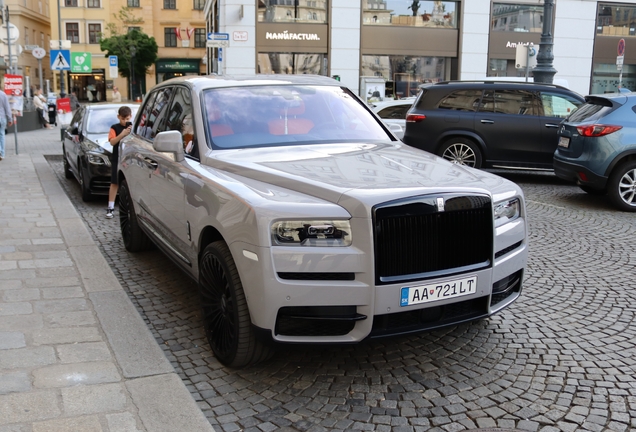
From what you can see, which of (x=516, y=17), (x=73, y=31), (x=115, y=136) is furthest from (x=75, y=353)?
(x=73, y=31)

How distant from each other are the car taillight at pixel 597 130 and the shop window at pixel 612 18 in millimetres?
27226

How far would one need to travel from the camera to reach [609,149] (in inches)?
364

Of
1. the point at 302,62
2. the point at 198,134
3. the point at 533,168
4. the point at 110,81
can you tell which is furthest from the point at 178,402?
the point at 110,81

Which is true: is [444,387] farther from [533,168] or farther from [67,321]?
[533,168]

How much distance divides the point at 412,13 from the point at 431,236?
29878mm

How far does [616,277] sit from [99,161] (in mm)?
7110

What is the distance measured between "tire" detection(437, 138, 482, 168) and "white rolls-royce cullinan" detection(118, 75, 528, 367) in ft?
24.6

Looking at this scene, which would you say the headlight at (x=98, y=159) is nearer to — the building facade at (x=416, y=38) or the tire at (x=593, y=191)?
the tire at (x=593, y=191)

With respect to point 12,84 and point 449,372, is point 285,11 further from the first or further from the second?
point 449,372

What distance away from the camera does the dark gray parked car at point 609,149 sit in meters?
9.23

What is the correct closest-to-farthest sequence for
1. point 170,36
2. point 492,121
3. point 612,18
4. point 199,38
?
point 492,121 < point 612,18 < point 199,38 < point 170,36

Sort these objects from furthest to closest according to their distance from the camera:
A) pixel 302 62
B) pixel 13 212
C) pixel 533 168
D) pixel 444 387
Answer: pixel 302 62, pixel 533 168, pixel 13 212, pixel 444 387

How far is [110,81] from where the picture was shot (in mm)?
62562

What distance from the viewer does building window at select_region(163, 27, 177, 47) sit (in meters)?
62.7
